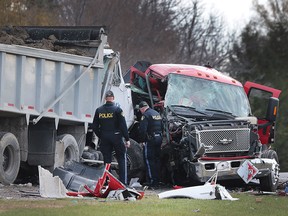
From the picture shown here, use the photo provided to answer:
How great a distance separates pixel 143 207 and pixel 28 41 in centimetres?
789

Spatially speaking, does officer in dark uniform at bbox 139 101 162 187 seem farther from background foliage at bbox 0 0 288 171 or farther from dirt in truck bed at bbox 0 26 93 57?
background foliage at bbox 0 0 288 171

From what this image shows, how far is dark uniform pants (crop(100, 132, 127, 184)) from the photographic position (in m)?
19.2

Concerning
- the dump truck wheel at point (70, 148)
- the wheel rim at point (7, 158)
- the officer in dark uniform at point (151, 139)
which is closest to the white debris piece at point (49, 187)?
the wheel rim at point (7, 158)

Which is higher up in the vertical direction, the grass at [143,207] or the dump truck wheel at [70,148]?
the dump truck wheel at [70,148]

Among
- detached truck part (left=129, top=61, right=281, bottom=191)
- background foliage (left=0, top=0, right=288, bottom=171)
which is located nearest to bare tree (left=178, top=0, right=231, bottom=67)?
background foliage (left=0, top=0, right=288, bottom=171)

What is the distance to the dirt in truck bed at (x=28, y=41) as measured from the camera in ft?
67.4

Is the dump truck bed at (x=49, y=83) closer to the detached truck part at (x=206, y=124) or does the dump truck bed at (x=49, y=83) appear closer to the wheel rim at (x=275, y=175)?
the detached truck part at (x=206, y=124)

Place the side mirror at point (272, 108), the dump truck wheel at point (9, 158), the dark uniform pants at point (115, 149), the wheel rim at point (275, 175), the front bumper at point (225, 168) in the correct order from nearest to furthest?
the dump truck wheel at point (9, 158) < the dark uniform pants at point (115, 149) < the front bumper at point (225, 168) < the wheel rim at point (275, 175) < the side mirror at point (272, 108)

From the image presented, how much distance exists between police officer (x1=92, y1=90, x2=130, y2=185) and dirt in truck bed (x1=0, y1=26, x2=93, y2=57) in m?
2.27

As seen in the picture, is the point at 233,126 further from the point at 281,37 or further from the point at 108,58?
the point at 281,37

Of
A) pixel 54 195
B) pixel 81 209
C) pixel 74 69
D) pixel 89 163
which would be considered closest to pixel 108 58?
pixel 74 69

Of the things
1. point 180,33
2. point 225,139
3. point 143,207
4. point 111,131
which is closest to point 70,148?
point 111,131

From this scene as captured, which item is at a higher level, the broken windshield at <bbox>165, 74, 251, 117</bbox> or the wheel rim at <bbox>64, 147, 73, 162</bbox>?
the broken windshield at <bbox>165, 74, 251, 117</bbox>

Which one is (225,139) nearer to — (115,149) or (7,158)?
(115,149)
